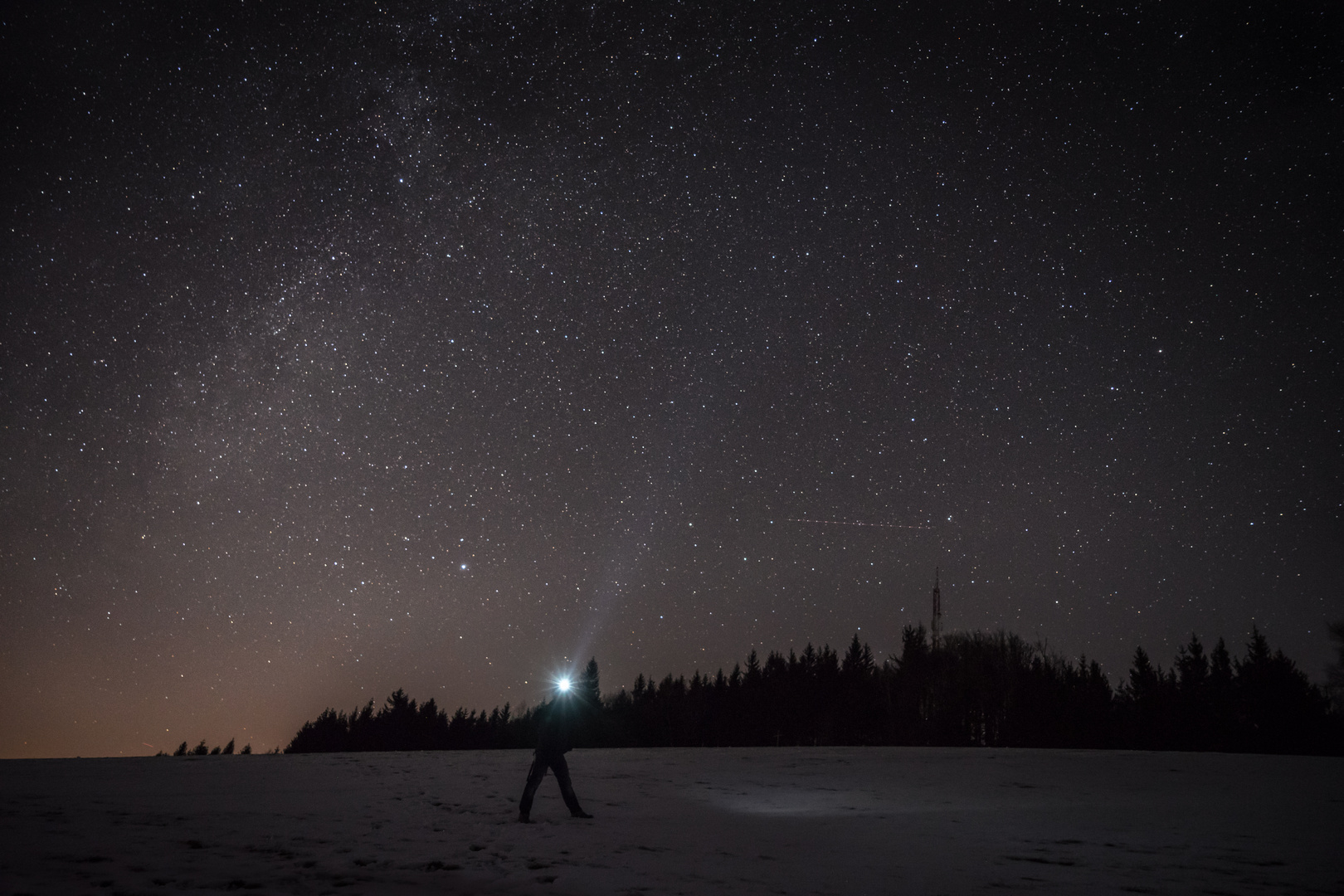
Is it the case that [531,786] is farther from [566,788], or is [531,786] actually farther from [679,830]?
[679,830]

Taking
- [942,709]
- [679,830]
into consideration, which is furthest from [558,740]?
[942,709]

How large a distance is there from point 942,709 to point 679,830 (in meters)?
60.3

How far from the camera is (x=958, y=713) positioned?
194ft

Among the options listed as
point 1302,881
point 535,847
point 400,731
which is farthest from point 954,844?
point 400,731

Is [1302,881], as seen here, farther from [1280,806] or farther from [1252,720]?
[1252,720]

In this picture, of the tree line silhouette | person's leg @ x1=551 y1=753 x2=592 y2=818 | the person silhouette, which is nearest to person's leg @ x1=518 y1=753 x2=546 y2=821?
the person silhouette

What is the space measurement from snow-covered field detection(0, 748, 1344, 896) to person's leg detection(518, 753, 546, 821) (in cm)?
23

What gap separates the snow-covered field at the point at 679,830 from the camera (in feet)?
19.7

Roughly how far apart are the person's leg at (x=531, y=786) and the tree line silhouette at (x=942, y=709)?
4326cm

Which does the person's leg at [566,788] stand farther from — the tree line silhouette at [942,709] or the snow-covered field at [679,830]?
the tree line silhouette at [942,709]

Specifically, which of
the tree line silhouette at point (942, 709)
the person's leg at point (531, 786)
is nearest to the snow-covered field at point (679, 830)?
the person's leg at point (531, 786)

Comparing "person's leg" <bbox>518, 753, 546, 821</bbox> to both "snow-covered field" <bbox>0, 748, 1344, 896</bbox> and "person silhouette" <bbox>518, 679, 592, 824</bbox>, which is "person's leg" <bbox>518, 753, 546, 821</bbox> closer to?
"person silhouette" <bbox>518, 679, 592, 824</bbox>

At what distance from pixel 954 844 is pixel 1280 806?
7.90 metres

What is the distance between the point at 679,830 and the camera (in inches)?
351
